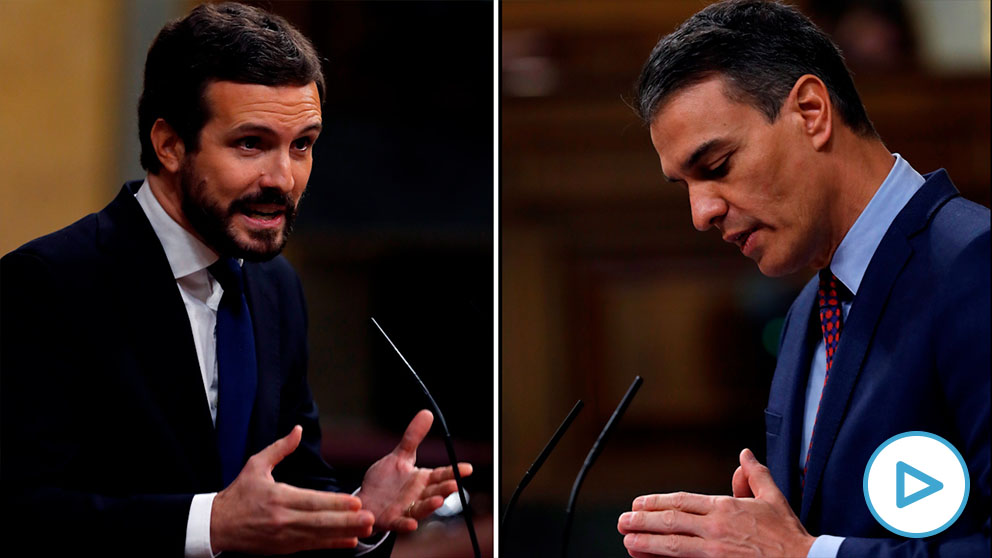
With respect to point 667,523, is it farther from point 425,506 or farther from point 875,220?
point 875,220

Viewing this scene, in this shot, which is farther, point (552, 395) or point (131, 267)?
point (552, 395)

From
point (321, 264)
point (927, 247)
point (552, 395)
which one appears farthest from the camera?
point (552, 395)

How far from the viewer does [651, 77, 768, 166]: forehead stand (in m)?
1.76

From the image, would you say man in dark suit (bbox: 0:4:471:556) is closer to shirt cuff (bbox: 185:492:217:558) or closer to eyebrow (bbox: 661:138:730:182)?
shirt cuff (bbox: 185:492:217:558)

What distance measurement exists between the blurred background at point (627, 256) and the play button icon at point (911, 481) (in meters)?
0.41

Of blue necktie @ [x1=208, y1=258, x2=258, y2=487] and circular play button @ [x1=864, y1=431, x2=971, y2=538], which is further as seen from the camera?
blue necktie @ [x1=208, y1=258, x2=258, y2=487]

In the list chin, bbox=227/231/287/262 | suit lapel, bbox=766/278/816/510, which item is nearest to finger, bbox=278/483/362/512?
chin, bbox=227/231/287/262

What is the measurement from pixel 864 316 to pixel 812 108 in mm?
372

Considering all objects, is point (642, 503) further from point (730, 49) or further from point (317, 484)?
point (730, 49)

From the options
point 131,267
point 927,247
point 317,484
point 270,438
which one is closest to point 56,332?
point 131,267

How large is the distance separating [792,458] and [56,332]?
4.17ft

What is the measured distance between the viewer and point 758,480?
1.73 meters

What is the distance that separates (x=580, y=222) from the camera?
2.14 metres

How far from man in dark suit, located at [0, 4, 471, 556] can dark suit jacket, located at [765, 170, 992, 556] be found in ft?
2.16
